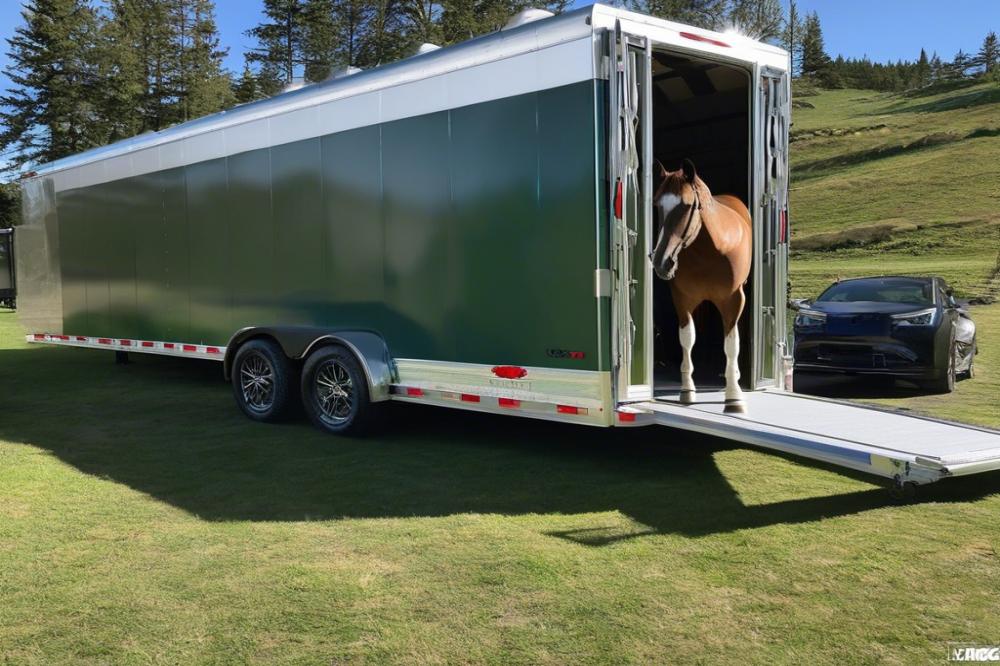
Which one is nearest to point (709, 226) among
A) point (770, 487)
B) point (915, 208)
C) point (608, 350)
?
point (608, 350)

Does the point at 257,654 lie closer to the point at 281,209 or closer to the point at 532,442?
the point at 532,442

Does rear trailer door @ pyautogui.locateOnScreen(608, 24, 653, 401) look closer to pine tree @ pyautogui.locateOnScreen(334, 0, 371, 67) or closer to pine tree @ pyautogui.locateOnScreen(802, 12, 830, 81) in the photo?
pine tree @ pyautogui.locateOnScreen(334, 0, 371, 67)

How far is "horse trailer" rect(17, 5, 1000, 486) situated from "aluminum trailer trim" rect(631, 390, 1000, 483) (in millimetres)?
20

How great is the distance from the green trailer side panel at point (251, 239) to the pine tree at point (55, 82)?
3847 centimetres

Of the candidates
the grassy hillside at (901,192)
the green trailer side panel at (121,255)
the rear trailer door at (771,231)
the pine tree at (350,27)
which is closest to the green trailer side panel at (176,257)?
the green trailer side panel at (121,255)

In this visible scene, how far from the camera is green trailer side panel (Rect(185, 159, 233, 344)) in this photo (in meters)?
8.54

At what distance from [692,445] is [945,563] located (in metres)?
2.83

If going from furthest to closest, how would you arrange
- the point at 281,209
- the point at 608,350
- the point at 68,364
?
1. the point at 68,364
2. the point at 281,209
3. the point at 608,350

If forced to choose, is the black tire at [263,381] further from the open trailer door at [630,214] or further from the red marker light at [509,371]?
the open trailer door at [630,214]

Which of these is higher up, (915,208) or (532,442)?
(915,208)

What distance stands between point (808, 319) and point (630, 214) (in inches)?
209

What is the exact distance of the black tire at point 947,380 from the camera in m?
9.06

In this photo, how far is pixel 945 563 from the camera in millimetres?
4031

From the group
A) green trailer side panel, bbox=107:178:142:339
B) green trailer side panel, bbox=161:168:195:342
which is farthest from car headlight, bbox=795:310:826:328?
green trailer side panel, bbox=107:178:142:339
